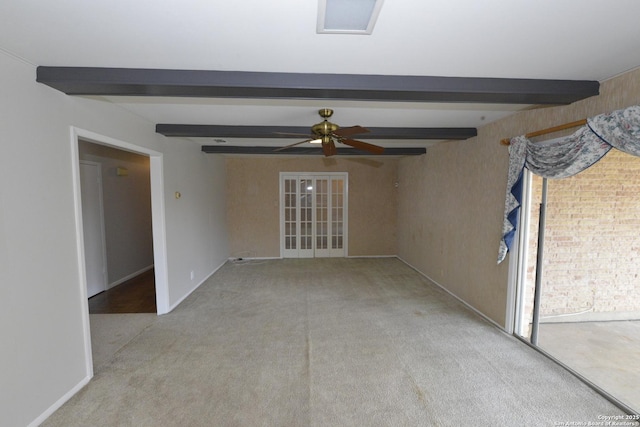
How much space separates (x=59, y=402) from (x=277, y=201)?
4.86 metres

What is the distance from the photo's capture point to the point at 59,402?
200 centimetres

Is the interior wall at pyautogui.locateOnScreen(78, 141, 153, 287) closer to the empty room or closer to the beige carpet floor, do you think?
the empty room

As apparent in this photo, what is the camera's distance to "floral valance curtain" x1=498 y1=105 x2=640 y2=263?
1812 millimetres

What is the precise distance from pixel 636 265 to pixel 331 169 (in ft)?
16.2

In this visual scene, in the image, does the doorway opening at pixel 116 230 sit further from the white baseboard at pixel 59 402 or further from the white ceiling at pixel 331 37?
→ the white ceiling at pixel 331 37

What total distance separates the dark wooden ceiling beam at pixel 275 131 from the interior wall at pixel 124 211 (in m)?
1.78

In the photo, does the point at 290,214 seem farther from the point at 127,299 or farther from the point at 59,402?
the point at 59,402

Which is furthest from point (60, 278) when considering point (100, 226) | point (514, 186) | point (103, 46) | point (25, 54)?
point (514, 186)

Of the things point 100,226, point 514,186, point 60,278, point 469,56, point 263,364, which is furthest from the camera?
point 100,226

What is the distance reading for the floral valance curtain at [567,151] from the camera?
71.4 inches

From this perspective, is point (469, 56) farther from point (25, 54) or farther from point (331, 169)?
point (331, 169)

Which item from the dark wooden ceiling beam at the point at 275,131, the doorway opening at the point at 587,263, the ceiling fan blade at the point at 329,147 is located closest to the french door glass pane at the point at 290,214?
the dark wooden ceiling beam at the point at 275,131

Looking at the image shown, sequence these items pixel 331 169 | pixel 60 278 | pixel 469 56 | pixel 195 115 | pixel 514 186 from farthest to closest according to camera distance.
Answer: pixel 331 169 < pixel 195 115 < pixel 514 186 < pixel 60 278 < pixel 469 56

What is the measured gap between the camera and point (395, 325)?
10.6 feet
